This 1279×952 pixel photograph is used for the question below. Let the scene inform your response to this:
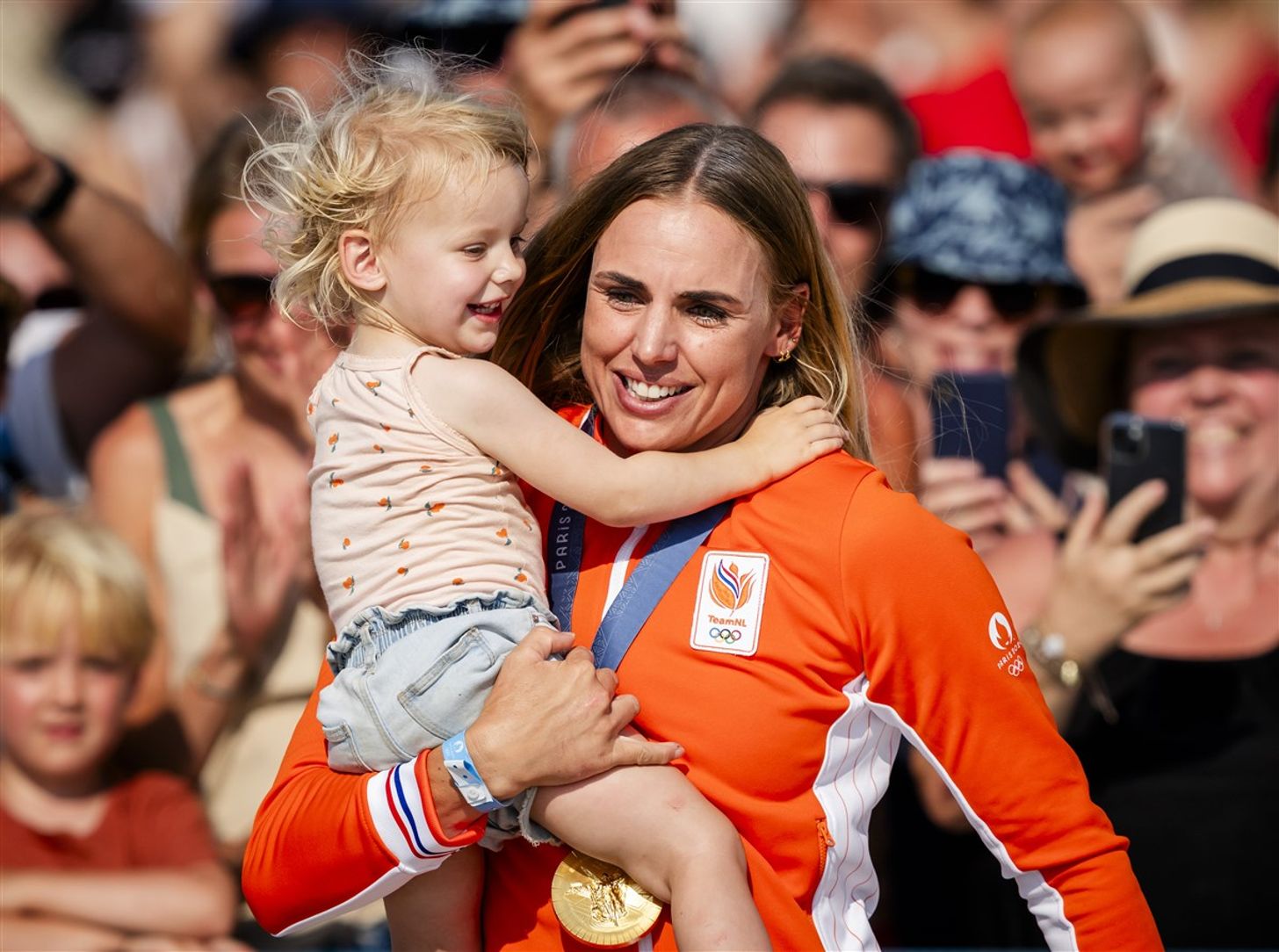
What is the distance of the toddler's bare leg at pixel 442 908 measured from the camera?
8.48 ft

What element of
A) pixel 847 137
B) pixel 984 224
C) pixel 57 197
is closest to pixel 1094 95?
pixel 984 224

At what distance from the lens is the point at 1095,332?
500 cm

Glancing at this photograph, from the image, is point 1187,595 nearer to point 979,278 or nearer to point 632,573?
point 979,278

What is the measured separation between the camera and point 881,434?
4488 mm

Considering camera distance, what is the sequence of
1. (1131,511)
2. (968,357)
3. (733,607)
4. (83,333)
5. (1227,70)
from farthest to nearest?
(1227,70)
(83,333)
(968,357)
(1131,511)
(733,607)

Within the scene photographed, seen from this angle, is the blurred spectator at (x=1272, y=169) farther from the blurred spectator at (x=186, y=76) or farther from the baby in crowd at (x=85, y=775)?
the baby in crowd at (x=85, y=775)

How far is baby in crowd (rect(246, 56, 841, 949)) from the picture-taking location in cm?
247

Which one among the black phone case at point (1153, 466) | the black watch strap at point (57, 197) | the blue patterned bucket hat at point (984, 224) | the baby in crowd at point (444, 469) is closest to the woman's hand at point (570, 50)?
the blue patterned bucket hat at point (984, 224)

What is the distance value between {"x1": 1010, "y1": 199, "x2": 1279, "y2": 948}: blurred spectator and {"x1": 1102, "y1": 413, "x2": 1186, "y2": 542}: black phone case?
33 millimetres

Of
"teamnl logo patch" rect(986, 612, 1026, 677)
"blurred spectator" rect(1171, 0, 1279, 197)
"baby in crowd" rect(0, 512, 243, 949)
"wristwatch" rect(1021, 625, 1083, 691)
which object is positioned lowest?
"baby in crowd" rect(0, 512, 243, 949)

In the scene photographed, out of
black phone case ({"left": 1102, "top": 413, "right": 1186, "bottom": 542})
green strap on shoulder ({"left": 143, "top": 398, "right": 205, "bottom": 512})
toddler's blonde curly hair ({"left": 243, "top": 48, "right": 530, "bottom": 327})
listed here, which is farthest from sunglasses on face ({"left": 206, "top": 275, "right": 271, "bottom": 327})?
black phone case ({"left": 1102, "top": 413, "right": 1186, "bottom": 542})

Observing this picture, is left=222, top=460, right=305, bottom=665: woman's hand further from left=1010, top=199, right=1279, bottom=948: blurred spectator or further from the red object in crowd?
the red object in crowd

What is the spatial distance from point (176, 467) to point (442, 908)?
290 cm

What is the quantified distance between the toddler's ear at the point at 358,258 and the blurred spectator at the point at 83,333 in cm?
268
